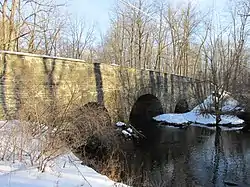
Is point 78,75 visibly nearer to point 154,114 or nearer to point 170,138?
point 170,138

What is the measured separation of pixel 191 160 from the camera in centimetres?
1095

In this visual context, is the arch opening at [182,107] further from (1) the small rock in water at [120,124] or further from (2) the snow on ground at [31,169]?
(2) the snow on ground at [31,169]

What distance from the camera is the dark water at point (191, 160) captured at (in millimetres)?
8727

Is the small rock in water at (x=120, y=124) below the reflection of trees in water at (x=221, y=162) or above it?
above

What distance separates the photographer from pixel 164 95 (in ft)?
74.9

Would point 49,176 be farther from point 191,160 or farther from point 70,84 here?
point 70,84

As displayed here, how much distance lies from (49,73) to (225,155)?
7.61 meters

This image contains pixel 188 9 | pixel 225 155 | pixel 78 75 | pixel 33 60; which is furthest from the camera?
pixel 188 9

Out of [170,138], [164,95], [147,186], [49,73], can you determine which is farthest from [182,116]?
[147,186]

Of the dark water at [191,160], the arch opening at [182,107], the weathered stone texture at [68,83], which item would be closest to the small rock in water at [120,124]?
the weathered stone texture at [68,83]

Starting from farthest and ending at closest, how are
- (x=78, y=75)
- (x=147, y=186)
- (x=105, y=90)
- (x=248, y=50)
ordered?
(x=248, y=50) → (x=105, y=90) → (x=78, y=75) → (x=147, y=186)

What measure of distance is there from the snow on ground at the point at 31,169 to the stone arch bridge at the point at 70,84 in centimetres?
147

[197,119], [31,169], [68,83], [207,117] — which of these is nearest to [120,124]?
[68,83]

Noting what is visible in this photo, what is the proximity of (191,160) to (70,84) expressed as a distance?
5701 mm
